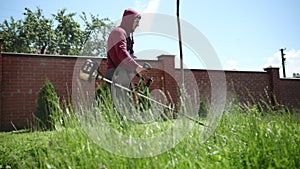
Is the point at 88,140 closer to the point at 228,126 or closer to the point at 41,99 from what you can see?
the point at 228,126

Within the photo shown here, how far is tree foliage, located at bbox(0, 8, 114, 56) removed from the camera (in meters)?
27.0

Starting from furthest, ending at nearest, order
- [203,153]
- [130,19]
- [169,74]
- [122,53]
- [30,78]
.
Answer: [169,74] → [30,78] → [130,19] → [122,53] → [203,153]

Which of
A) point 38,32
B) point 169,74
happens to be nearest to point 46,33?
point 38,32

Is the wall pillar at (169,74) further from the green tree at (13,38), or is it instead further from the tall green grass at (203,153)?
the green tree at (13,38)

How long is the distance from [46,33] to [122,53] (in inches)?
1111

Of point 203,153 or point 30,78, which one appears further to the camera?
point 30,78

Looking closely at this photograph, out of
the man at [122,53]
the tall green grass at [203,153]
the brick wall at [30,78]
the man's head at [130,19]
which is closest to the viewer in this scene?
Result: the tall green grass at [203,153]

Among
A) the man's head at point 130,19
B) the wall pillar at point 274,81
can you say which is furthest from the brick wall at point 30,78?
the wall pillar at point 274,81

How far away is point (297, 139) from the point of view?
1922 mm

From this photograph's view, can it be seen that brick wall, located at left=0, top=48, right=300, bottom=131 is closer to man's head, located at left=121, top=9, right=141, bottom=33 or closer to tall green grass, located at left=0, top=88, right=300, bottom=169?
man's head, located at left=121, top=9, right=141, bottom=33

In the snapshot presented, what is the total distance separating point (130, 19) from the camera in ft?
10.2

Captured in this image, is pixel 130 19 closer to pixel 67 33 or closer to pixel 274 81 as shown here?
pixel 274 81

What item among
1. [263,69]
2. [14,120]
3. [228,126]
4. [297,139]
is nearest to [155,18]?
[228,126]

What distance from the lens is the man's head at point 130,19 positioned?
10.2 ft
